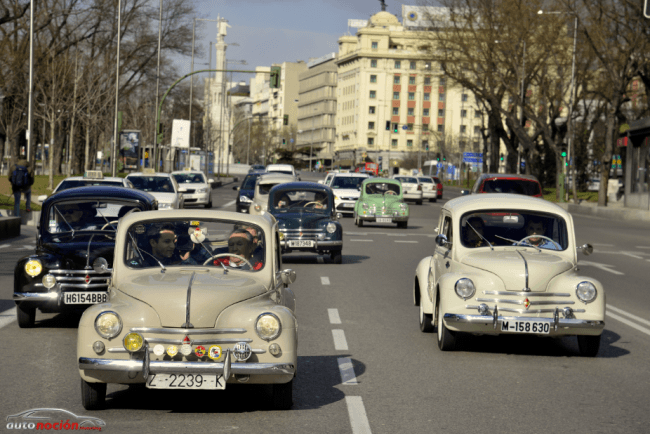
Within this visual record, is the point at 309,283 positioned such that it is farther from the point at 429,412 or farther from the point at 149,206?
the point at 429,412

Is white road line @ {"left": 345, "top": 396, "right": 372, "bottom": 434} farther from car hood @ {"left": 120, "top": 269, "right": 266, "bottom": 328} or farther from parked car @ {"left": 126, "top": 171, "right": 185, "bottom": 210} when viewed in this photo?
parked car @ {"left": 126, "top": 171, "right": 185, "bottom": 210}

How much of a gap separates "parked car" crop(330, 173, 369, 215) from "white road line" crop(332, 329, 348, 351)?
86.9 ft

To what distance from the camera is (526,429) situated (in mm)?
6484

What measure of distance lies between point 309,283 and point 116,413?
8.99 m

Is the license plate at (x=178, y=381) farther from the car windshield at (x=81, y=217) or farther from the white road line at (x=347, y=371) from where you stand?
the car windshield at (x=81, y=217)

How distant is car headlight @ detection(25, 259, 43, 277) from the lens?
10352mm

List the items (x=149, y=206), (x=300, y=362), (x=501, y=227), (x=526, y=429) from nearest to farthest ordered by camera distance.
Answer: (x=526, y=429)
(x=300, y=362)
(x=501, y=227)
(x=149, y=206)

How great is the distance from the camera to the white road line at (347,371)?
7.96 meters

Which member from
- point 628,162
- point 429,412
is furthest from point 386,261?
point 628,162

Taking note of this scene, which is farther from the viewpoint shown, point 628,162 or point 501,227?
point 628,162

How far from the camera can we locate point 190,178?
1646 inches

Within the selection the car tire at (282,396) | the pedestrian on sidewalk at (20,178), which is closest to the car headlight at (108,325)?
the car tire at (282,396)

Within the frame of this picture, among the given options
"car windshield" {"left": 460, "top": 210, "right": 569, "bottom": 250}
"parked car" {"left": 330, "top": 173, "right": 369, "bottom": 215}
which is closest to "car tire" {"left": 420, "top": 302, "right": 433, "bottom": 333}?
"car windshield" {"left": 460, "top": 210, "right": 569, "bottom": 250}

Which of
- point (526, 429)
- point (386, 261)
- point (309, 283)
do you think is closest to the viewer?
point (526, 429)
